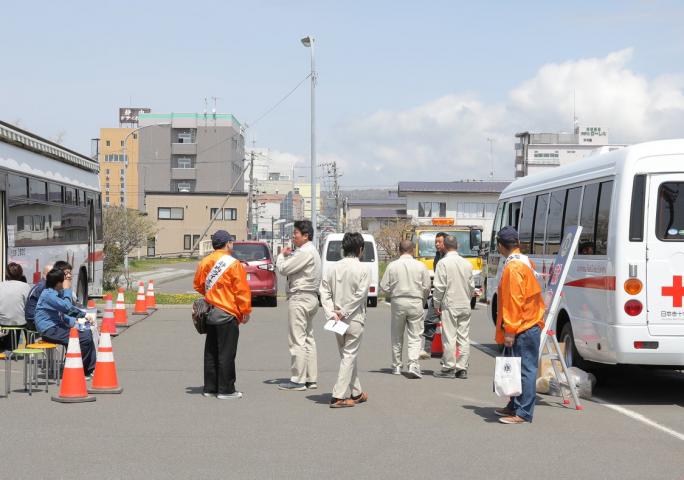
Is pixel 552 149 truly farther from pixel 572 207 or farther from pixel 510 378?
pixel 510 378

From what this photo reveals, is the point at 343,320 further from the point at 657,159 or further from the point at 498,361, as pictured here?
the point at 657,159

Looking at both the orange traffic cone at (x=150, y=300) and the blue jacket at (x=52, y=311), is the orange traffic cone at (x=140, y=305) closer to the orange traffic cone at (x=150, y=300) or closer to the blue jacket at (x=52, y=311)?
the orange traffic cone at (x=150, y=300)

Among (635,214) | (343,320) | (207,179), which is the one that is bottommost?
(343,320)

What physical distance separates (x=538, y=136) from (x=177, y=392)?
128605 mm

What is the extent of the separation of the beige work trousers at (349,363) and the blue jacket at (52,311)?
3464mm

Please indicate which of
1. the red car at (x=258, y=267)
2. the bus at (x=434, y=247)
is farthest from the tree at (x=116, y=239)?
the bus at (x=434, y=247)

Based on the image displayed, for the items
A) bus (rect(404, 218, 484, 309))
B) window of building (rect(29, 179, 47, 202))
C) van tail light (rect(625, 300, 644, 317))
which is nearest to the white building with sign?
bus (rect(404, 218, 484, 309))

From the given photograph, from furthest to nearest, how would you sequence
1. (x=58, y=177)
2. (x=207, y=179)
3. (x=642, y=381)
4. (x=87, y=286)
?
(x=207, y=179), (x=87, y=286), (x=58, y=177), (x=642, y=381)

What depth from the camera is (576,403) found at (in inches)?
402

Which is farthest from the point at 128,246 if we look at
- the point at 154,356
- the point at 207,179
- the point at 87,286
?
the point at 207,179

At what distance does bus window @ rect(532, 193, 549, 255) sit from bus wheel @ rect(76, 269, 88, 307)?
11305mm

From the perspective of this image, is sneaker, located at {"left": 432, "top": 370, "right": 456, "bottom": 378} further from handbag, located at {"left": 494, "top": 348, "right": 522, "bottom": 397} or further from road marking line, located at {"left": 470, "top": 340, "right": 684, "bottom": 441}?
handbag, located at {"left": 494, "top": 348, "right": 522, "bottom": 397}

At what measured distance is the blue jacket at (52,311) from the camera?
11.4 metres

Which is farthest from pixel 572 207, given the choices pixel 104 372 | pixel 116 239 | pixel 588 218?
pixel 116 239
